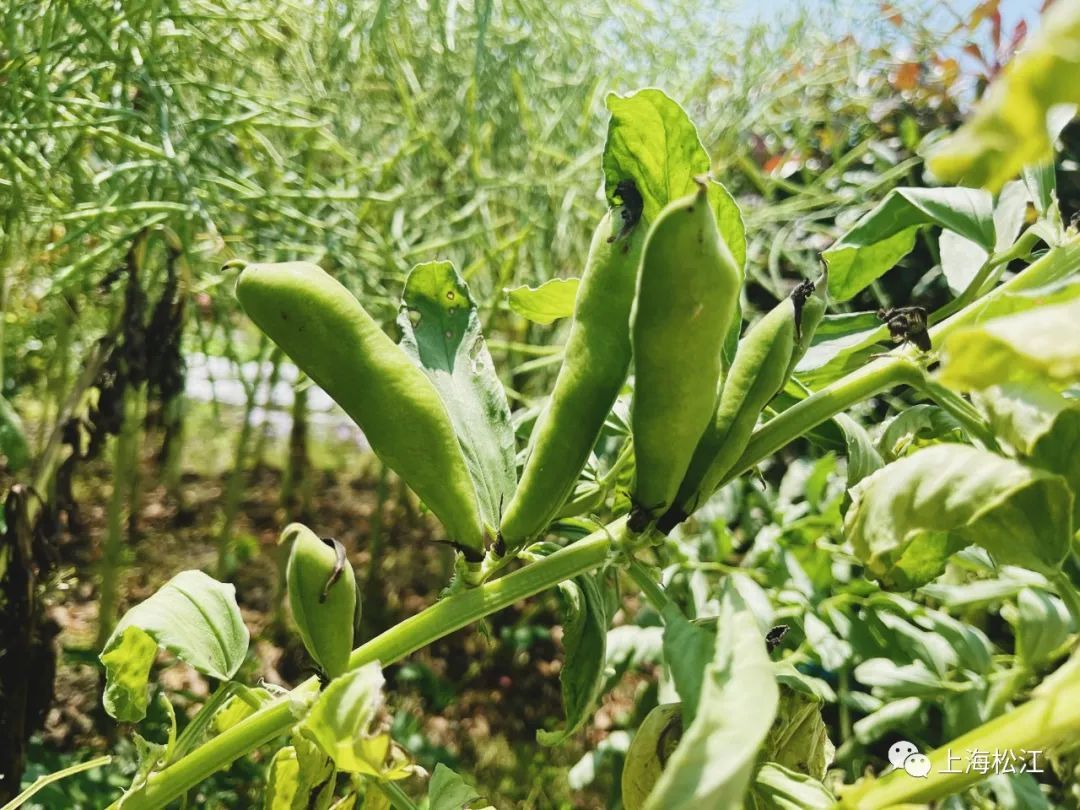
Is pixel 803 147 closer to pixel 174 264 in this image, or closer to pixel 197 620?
pixel 174 264

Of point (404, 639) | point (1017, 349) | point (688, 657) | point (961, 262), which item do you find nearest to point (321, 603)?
point (404, 639)

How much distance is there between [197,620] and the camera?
348 mm

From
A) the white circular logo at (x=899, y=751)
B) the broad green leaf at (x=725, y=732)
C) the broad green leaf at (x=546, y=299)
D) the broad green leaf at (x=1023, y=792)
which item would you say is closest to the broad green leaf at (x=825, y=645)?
the broad green leaf at (x=1023, y=792)

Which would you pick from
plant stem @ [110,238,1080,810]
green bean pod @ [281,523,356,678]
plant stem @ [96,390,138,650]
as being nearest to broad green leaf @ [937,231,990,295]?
plant stem @ [110,238,1080,810]

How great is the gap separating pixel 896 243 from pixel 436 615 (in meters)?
0.29

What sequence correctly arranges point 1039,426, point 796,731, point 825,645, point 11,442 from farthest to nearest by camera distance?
1. point 825,645
2. point 11,442
3. point 796,731
4. point 1039,426

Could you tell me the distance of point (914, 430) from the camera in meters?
0.37

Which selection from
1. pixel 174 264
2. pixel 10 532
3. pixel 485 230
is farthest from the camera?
pixel 485 230

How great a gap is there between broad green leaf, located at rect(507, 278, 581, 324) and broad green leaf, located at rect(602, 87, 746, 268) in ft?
0.28

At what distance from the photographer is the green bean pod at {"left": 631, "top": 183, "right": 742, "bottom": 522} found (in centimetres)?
25

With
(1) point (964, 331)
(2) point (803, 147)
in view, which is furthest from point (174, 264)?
(2) point (803, 147)

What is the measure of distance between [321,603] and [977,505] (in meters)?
0.22

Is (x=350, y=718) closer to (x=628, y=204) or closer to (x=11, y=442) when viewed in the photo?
(x=628, y=204)

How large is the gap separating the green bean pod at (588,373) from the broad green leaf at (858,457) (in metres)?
0.11
